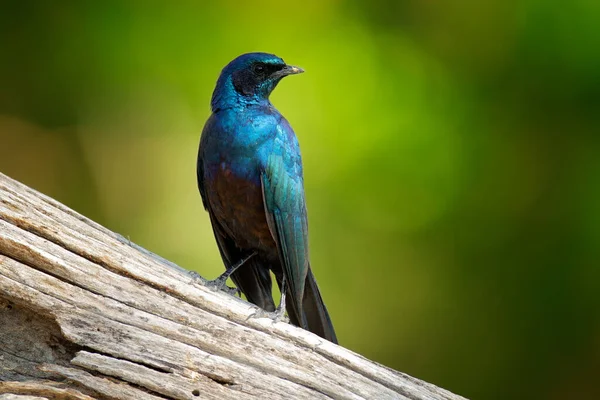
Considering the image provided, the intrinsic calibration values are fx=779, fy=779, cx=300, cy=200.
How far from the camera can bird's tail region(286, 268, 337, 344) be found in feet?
13.4

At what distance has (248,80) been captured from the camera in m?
4.29

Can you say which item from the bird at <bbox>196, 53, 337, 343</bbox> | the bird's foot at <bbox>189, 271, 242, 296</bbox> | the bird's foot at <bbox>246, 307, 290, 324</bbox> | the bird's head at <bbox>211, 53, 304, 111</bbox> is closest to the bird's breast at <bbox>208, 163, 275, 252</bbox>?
the bird at <bbox>196, 53, 337, 343</bbox>

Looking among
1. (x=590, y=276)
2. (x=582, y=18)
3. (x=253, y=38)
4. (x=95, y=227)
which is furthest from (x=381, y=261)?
(x=95, y=227)

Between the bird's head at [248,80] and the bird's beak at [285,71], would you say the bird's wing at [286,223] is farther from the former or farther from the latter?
the bird's beak at [285,71]

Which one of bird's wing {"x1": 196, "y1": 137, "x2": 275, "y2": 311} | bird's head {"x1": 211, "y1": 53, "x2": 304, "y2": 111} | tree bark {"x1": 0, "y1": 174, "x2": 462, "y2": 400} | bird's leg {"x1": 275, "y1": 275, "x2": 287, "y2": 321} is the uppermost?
bird's head {"x1": 211, "y1": 53, "x2": 304, "y2": 111}

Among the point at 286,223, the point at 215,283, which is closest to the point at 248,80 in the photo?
the point at 286,223

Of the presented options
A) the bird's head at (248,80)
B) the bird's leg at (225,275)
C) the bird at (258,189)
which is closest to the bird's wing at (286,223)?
the bird at (258,189)

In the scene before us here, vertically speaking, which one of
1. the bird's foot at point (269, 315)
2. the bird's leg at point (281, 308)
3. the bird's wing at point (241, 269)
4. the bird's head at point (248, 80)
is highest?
the bird's head at point (248, 80)

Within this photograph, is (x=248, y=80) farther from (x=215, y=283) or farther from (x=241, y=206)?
(x=215, y=283)

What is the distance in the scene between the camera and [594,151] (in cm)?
557

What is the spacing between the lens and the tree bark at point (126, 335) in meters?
2.92

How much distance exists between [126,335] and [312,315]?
136 cm

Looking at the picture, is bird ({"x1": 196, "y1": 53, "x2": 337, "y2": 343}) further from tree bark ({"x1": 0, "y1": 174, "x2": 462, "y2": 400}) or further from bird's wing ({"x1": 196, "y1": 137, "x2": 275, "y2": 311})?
tree bark ({"x1": 0, "y1": 174, "x2": 462, "y2": 400})

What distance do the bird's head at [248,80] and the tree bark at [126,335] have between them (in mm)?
1152
